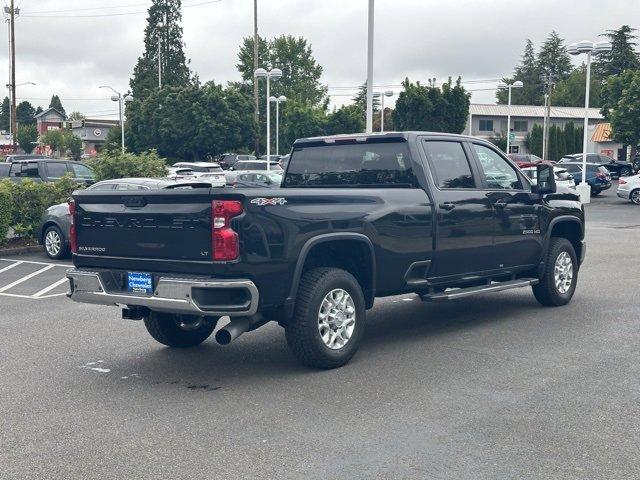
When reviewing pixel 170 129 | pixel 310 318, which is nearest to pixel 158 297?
pixel 310 318

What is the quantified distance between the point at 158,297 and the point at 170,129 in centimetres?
5343

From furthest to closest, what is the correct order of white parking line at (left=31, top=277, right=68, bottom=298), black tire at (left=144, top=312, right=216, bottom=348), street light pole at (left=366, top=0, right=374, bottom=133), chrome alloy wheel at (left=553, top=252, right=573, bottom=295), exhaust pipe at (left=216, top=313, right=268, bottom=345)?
1. street light pole at (left=366, top=0, right=374, bottom=133)
2. white parking line at (left=31, top=277, right=68, bottom=298)
3. chrome alloy wheel at (left=553, top=252, right=573, bottom=295)
4. black tire at (left=144, top=312, right=216, bottom=348)
5. exhaust pipe at (left=216, top=313, right=268, bottom=345)

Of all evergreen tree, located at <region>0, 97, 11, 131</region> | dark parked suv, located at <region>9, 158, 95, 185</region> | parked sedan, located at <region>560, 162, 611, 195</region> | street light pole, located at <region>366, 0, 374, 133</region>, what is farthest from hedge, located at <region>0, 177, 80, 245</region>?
evergreen tree, located at <region>0, 97, 11, 131</region>

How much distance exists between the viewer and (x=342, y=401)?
20.5 feet

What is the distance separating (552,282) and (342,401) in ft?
15.1

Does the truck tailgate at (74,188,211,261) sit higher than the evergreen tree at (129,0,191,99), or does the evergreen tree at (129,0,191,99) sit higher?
the evergreen tree at (129,0,191,99)

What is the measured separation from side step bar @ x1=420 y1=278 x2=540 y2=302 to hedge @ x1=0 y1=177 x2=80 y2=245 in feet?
35.6

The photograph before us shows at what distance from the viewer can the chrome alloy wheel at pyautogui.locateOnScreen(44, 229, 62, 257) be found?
15.8 m

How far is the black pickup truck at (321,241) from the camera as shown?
6.47 metres

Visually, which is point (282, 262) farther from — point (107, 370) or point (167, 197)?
point (107, 370)

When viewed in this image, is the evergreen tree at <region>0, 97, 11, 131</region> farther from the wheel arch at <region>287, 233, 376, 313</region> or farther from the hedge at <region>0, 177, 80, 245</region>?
the wheel arch at <region>287, 233, 376, 313</region>

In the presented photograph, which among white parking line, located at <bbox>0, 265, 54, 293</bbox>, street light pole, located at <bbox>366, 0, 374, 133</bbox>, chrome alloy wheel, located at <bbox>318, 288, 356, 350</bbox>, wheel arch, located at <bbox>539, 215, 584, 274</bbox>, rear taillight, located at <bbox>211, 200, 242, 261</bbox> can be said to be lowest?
white parking line, located at <bbox>0, 265, 54, 293</bbox>

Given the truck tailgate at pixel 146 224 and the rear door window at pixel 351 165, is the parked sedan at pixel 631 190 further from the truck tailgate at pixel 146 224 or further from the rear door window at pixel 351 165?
the truck tailgate at pixel 146 224

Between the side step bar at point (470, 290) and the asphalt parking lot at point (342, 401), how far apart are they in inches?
16.9
